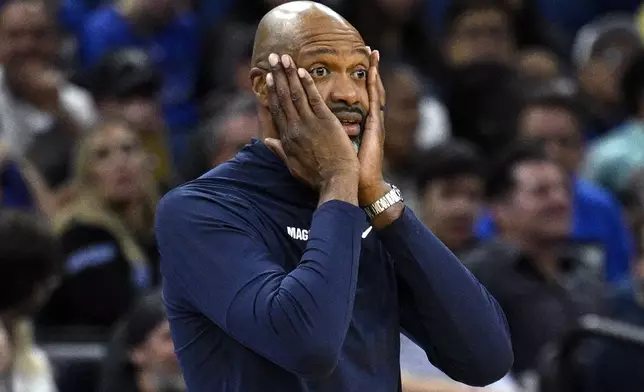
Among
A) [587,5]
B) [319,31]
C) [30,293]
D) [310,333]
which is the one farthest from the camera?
[587,5]

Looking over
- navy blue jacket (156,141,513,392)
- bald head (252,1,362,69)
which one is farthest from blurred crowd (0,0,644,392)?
bald head (252,1,362,69)

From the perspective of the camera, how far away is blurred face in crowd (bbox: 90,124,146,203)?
6.31 metres

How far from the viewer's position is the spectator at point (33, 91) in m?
6.91

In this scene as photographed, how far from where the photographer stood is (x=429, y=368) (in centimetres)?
468

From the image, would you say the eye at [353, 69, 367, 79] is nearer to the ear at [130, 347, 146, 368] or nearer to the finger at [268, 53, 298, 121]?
the finger at [268, 53, 298, 121]

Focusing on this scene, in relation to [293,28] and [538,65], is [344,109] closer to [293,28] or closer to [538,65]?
[293,28]

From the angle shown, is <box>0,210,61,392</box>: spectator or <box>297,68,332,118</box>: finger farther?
<box>0,210,61,392</box>: spectator

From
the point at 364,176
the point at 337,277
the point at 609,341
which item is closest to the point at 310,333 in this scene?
the point at 337,277

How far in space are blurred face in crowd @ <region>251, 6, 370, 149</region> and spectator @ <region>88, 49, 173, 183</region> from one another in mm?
4653

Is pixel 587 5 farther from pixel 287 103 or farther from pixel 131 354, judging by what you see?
pixel 287 103

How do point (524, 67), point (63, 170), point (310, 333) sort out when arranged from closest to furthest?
point (310, 333) < point (63, 170) < point (524, 67)

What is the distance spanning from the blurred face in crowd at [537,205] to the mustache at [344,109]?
3.75 metres

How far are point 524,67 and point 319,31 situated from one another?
6.66m

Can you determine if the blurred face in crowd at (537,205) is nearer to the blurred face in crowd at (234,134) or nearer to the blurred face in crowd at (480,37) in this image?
the blurred face in crowd at (234,134)
